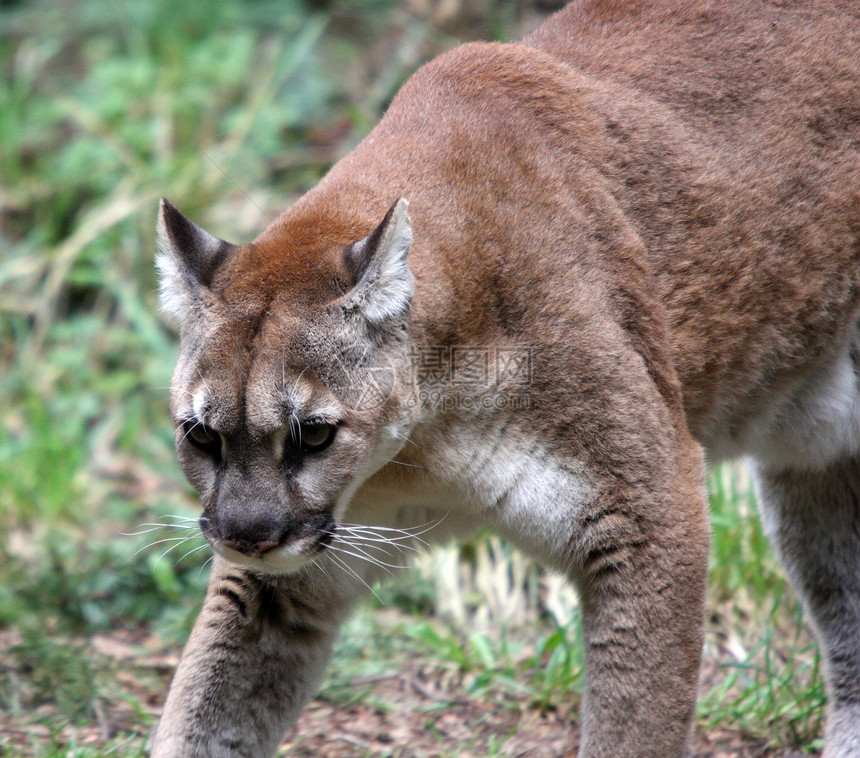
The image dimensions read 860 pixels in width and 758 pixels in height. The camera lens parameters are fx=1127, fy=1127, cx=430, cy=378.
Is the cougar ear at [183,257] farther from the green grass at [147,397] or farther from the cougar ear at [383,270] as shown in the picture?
the green grass at [147,397]

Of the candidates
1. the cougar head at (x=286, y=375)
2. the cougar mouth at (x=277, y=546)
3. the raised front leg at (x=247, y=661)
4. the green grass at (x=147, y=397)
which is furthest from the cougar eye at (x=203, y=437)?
the green grass at (x=147, y=397)

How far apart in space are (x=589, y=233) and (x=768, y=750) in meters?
2.64

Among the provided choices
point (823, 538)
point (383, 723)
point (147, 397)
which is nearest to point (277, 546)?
point (383, 723)

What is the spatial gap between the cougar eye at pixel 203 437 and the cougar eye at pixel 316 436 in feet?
0.94

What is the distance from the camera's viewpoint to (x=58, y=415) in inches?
322

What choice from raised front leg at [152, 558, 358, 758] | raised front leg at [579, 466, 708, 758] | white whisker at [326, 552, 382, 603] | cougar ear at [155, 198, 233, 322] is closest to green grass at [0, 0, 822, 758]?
raised front leg at [152, 558, 358, 758]

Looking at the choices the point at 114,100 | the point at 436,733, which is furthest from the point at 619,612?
the point at 114,100

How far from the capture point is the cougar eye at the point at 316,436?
3727 millimetres

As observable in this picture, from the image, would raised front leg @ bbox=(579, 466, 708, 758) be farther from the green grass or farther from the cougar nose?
the green grass

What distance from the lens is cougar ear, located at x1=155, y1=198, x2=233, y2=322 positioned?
3992mm

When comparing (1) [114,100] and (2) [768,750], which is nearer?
(2) [768,750]

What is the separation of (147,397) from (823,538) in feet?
16.3

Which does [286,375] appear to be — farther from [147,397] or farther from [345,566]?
[147,397]

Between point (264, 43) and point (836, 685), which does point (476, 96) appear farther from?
point (264, 43)
